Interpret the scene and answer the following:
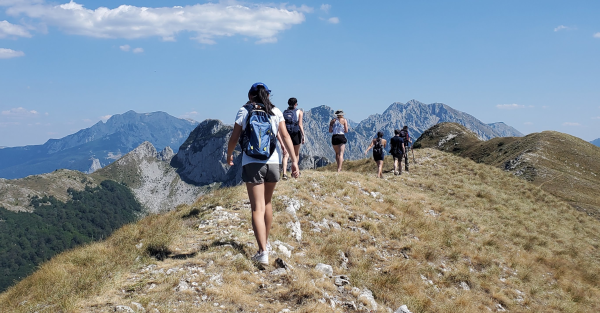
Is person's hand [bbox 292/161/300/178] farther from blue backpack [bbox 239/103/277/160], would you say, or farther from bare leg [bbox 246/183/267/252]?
bare leg [bbox 246/183/267/252]

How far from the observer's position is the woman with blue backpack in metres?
6.42

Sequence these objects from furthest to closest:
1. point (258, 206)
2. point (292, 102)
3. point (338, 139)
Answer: point (338, 139), point (292, 102), point (258, 206)

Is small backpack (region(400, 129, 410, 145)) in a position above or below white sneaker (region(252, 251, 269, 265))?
above

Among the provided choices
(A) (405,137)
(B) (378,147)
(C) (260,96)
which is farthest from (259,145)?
(A) (405,137)

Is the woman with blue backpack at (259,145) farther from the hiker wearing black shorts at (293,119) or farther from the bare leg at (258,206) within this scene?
the hiker wearing black shorts at (293,119)

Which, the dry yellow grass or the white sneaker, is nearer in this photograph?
the dry yellow grass

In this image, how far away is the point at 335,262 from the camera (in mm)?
8562

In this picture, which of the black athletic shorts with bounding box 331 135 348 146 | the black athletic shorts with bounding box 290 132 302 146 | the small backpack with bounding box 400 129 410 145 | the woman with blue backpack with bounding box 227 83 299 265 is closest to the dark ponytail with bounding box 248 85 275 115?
the woman with blue backpack with bounding box 227 83 299 265

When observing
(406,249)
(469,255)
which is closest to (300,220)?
(406,249)

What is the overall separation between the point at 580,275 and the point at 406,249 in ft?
24.6

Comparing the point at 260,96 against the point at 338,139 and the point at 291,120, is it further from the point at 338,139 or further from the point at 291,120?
the point at 338,139

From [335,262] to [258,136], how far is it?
13.5 ft

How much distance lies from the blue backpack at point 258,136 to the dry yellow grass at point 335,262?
243cm

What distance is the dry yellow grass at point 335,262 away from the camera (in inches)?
236
